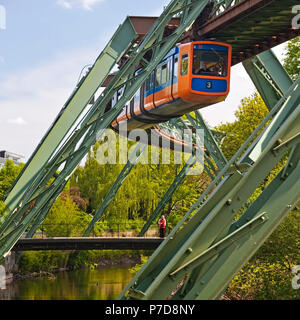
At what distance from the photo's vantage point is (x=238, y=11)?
48.6 feet

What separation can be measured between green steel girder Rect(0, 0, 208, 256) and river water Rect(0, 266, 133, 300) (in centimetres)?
1521

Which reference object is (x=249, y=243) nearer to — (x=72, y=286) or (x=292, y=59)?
(x=292, y=59)

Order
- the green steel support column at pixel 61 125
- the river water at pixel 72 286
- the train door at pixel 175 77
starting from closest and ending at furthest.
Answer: the green steel support column at pixel 61 125
the train door at pixel 175 77
the river water at pixel 72 286

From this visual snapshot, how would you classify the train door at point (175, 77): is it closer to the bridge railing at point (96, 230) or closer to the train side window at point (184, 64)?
the train side window at point (184, 64)

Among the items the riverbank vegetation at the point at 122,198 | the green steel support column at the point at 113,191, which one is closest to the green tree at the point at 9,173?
the riverbank vegetation at the point at 122,198

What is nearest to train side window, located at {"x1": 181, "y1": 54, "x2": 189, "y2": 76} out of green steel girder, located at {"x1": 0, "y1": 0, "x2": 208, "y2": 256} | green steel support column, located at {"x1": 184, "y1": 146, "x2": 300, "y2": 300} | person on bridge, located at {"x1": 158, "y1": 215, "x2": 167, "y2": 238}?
green steel girder, located at {"x1": 0, "y1": 0, "x2": 208, "y2": 256}

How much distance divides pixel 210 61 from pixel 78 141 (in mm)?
6302

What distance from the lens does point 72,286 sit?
32875 millimetres

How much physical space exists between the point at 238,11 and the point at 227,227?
34.4 ft

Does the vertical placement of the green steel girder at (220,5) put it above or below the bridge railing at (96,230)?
above

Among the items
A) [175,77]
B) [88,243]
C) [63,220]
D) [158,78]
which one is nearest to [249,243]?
[175,77]

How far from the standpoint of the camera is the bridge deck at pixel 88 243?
85.0 feet

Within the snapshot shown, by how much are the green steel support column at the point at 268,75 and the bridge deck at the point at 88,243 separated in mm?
10712
